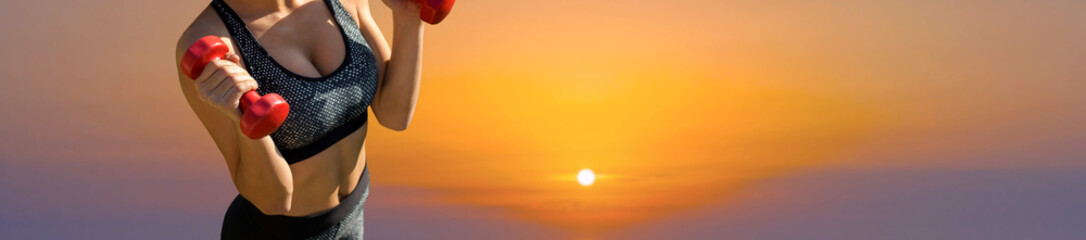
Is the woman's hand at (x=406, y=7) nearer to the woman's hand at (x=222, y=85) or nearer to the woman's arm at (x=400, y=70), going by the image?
the woman's arm at (x=400, y=70)

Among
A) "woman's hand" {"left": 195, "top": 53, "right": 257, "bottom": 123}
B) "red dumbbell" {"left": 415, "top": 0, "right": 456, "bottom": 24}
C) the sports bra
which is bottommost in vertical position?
"woman's hand" {"left": 195, "top": 53, "right": 257, "bottom": 123}

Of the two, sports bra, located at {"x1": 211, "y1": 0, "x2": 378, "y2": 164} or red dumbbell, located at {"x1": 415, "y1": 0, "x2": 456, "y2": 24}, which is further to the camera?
red dumbbell, located at {"x1": 415, "y1": 0, "x2": 456, "y2": 24}

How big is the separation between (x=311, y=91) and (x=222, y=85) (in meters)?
0.39

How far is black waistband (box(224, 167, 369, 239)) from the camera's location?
3.07 meters

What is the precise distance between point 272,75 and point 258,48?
9 centimetres

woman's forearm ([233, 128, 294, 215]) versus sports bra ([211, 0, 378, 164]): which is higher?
sports bra ([211, 0, 378, 164])

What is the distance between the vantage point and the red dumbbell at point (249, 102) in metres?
2.42

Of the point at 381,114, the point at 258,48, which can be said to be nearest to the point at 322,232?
the point at 381,114

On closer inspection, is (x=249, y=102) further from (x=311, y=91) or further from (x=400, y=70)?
(x=400, y=70)

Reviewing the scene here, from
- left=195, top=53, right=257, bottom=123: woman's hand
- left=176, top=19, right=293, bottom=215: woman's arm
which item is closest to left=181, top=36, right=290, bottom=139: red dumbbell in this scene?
left=195, top=53, right=257, bottom=123: woman's hand

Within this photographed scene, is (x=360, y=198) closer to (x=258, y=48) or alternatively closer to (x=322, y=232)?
(x=322, y=232)

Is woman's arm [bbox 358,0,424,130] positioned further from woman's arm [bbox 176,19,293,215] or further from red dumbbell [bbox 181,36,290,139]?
red dumbbell [bbox 181,36,290,139]

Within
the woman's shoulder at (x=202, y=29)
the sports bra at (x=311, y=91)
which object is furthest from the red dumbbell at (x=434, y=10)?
the woman's shoulder at (x=202, y=29)

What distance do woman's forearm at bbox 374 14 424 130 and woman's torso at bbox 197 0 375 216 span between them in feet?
0.32
